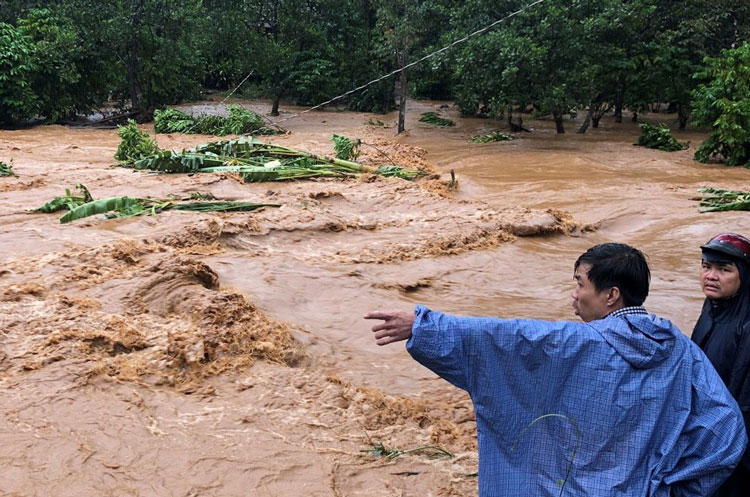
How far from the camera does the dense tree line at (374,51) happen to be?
14891 millimetres

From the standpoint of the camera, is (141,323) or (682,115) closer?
(141,323)

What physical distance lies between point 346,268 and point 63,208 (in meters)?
3.44

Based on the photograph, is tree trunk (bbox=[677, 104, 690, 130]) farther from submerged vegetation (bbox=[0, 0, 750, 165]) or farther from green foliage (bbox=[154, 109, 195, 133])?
green foliage (bbox=[154, 109, 195, 133])

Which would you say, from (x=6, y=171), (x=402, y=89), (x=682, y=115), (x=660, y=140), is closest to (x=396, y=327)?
(x=6, y=171)

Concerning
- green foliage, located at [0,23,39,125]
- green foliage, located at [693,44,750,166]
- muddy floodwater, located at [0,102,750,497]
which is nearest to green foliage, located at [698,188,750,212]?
muddy floodwater, located at [0,102,750,497]

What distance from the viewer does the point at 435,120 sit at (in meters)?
20.2

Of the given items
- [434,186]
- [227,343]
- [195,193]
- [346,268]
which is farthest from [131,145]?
[227,343]

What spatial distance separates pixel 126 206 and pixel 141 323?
355 centimetres

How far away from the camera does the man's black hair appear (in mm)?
2199

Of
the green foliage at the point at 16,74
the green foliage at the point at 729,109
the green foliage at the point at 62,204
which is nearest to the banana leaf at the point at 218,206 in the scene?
the green foliage at the point at 62,204

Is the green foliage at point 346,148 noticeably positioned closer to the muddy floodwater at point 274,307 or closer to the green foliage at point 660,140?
the muddy floodwater at point 274,307

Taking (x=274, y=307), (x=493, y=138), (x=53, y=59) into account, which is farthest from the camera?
(x=53, y=59)

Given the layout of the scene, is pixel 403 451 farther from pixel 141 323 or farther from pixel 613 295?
pixel 141 323

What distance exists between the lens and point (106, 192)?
362 inches
